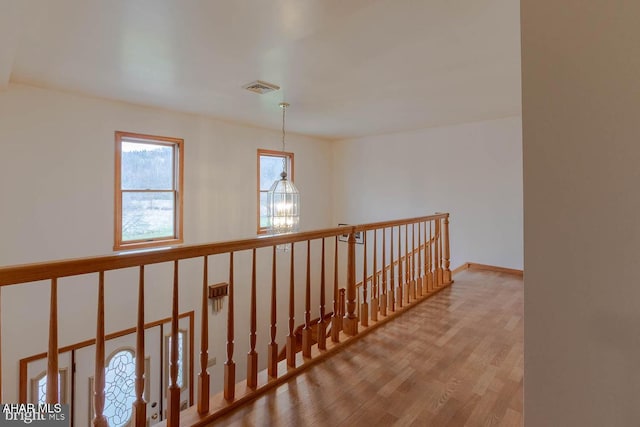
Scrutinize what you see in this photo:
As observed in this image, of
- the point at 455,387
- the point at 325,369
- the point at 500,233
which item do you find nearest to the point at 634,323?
the point at 455,387

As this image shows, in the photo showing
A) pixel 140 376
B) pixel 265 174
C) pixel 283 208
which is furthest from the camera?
pixel 265 174

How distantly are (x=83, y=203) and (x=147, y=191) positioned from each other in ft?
2.30

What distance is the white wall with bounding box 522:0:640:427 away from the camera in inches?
32.7

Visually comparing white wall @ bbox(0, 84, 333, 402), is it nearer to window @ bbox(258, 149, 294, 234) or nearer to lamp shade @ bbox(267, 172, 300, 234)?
window @ bbox(258, 149, 294, 234)

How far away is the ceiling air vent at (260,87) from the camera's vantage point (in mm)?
3102

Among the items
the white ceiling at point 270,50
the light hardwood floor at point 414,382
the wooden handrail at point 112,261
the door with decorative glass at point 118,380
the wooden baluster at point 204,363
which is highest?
the white ceiling at point 270,50

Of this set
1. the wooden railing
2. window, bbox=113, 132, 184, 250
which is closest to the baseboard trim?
the wooden railing

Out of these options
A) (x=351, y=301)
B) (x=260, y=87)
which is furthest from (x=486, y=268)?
(x=260, y=87)

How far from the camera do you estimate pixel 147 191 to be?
4.02 metres

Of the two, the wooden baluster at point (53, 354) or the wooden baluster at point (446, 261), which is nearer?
the wooden baluster at point (53, 354)

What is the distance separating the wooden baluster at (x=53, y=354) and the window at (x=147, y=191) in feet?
9.34

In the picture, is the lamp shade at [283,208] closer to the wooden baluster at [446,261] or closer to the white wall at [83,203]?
the white wall at [83,203]

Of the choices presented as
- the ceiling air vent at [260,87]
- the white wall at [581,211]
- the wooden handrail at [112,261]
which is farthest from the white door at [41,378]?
the white wall at [581,211]

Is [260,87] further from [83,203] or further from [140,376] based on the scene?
[140,376]
